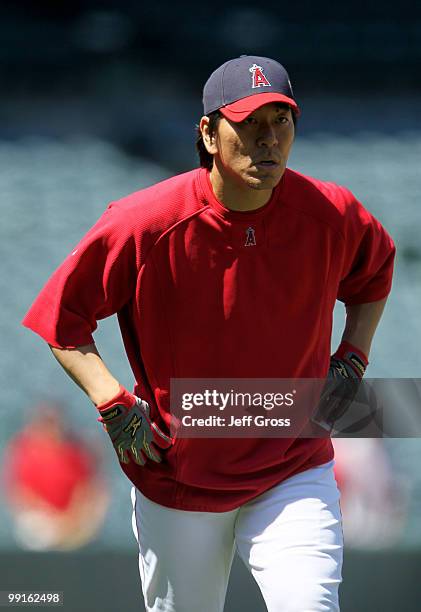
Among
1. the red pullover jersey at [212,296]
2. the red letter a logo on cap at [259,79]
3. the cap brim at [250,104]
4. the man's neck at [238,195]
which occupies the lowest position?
the red pullover jersey at [212,296]

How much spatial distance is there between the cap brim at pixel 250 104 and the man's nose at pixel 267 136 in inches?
2.3

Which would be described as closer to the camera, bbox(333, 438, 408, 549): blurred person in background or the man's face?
the man's face

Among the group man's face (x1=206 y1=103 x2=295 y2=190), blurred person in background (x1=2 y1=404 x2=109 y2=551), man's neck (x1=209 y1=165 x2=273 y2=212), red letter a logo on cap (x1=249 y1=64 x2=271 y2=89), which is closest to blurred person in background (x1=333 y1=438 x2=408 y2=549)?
blurred person in background (x1=2 y1=404 x2=109 y2=551)

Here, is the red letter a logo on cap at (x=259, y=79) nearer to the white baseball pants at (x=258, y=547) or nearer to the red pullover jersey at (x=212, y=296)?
the red pullover jersey at (x=212, y=296)

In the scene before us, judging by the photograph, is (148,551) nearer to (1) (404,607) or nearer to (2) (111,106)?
(1) (404,607)

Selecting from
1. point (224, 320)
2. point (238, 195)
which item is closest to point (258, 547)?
point (224, 320)

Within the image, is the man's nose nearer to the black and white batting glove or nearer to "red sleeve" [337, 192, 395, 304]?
"red sleeve" [337, 192, 395, 304]

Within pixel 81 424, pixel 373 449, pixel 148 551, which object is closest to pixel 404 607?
pixel 373 449

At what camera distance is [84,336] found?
9.60 feet

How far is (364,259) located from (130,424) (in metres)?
0.75

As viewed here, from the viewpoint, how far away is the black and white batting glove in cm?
308

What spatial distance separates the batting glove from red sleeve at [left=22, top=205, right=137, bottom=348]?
0.19m

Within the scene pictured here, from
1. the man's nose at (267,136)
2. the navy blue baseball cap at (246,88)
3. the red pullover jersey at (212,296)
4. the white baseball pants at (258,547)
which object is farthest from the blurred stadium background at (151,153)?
the man's nose at (267,136)

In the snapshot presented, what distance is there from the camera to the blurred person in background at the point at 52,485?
436 centimetres
